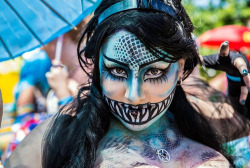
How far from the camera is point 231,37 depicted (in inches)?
261

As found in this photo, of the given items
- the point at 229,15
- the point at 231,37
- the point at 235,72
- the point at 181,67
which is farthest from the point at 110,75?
the point at 229,15

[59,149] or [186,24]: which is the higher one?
[186,24]

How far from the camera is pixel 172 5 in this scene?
1.75 m

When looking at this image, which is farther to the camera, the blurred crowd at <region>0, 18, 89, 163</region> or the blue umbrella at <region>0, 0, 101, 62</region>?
the blurred crowd at <region>0, 18, 89, 163</region>

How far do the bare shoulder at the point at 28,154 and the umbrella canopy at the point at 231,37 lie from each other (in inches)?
201

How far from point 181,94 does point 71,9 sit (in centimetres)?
63

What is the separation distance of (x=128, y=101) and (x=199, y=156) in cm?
40

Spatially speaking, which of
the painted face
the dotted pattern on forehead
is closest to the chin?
the painted face

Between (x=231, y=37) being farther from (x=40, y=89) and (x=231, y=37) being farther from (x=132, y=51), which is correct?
(x=132, y=51)

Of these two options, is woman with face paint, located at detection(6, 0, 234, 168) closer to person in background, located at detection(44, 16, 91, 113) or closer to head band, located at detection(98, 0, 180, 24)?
head band, located at detection(98, 0, 180, 24)

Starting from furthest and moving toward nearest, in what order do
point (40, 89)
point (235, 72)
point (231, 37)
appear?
point (231, 37), point (40, 89), point (235, 72)

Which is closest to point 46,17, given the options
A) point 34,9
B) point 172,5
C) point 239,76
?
point 34,9

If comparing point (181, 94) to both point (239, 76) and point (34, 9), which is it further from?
point (34, 9)

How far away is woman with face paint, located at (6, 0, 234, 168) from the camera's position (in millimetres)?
1646
